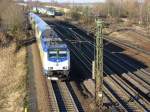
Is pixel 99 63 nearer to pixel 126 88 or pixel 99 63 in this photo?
pixel 99 63

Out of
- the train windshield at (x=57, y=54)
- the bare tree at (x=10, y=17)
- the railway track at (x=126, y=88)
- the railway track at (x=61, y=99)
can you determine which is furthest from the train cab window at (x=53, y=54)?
the bare tree at (x=10, y=17)

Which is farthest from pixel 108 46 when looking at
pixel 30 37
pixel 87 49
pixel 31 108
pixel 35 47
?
pixel 31 108

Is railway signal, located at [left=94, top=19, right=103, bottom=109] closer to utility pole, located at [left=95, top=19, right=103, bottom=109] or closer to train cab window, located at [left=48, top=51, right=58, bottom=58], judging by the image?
utility pole, located at [left=95, top=19, right=103, bottom=109]

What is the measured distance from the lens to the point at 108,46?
52781mm

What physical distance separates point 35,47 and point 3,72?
1325 centimetres

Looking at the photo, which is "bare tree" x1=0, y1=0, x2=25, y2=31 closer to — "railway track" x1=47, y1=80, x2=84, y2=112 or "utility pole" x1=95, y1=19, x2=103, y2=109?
"railway track" x1=47, y1=80, x2=84, y2=112

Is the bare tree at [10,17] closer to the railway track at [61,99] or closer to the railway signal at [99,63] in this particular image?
the railway track at [61,99]

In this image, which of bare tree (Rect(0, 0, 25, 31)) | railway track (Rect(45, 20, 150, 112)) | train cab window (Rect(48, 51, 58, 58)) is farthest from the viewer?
bare tree (Rect(0, 0, 25, 31))

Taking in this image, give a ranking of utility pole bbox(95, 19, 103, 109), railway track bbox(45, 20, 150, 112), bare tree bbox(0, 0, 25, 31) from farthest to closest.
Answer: bare tree bbox(0, 0, 25, 31), railway track bbox(45, 20, 150, 112), utility pole bbox(95, 19, 103, 109)

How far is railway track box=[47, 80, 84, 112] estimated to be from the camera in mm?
23781

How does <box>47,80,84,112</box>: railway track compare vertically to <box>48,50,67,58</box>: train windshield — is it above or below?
below

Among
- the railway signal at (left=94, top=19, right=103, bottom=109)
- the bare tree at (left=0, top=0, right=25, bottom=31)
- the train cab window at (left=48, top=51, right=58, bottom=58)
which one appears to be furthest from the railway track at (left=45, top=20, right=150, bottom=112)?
the bare tree at (left=0, top=0, right=25, bottom=31)

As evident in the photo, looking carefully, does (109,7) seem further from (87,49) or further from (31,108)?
(31,108)

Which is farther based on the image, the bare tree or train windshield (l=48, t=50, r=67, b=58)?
the bare tree
